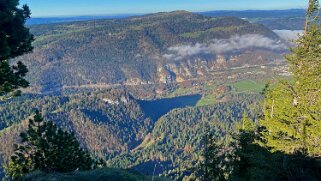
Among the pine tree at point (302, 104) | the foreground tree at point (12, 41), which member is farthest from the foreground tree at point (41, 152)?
the pine tree at point (302, 104)

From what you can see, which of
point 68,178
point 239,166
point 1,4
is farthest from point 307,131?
point 1,4

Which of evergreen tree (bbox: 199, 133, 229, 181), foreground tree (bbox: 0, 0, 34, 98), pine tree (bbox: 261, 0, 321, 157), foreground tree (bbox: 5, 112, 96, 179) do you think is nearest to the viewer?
foreground tree (bbox: 0, 0, 34, 98)

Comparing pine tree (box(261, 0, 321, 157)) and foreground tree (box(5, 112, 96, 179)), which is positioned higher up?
pine tree (box(261, 0, 321, 157))

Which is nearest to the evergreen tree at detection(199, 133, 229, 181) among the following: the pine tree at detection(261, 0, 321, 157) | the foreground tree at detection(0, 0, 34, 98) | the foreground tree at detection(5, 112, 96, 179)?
the pine tree at detection(261, 0, 321, 157)

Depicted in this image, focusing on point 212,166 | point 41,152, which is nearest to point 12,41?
point 41,152

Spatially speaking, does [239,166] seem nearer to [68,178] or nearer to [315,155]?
[315,155]

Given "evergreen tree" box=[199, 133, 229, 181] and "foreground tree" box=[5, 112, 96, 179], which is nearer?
"foreground tree" box=[5, 112, 96, 179]

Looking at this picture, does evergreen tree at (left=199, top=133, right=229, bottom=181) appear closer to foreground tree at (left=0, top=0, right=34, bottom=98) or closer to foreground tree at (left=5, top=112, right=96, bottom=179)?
foreground tree at (left=5, top=112, right=96, bottom=179)

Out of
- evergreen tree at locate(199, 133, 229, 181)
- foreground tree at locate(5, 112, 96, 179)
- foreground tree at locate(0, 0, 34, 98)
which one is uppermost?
foreground tree at locate(0, 0, 34, 98)
